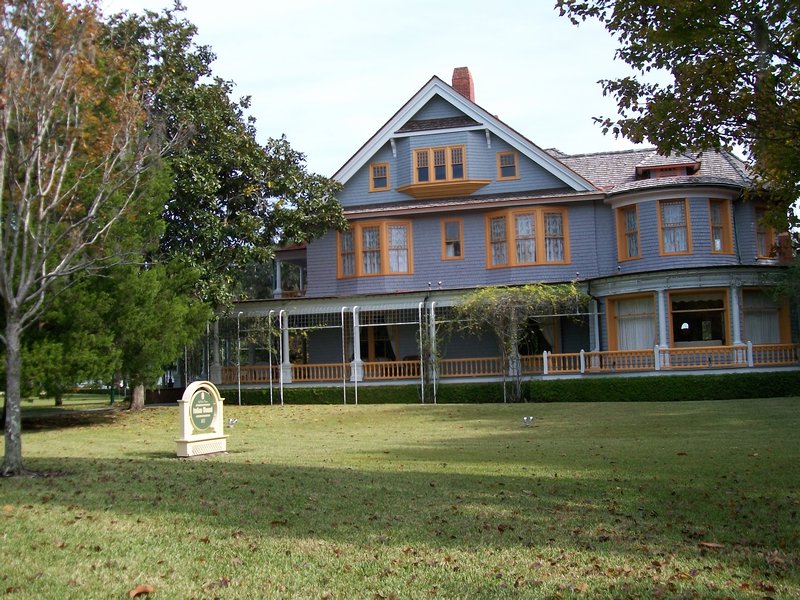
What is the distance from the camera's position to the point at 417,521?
28.6ft

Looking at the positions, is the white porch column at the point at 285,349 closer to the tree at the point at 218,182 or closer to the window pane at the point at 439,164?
the tree at the point at 218,182

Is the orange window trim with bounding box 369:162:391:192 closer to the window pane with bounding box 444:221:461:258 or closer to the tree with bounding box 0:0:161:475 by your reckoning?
the window pane with bounding box 444:221:461:258

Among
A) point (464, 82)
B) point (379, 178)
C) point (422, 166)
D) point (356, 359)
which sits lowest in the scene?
point (356, 359)

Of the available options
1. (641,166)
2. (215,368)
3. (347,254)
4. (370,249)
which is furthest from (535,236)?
(215,368)

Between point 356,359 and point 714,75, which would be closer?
point 714,75

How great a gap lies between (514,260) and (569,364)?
14.1ft

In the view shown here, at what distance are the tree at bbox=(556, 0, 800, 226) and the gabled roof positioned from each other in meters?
19.3

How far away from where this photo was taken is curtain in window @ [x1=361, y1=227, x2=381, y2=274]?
3347 cm

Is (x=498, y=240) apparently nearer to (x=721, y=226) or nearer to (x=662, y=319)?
(x=662, y=319)

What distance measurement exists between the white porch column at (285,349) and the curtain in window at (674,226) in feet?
46.0

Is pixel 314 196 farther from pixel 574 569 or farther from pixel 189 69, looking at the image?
pixel 574 569

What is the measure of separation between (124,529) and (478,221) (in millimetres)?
25685

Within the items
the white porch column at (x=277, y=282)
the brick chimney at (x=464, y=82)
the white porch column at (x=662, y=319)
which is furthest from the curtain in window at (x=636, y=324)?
the white porch column at (x=277, y=282)

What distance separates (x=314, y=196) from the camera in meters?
31.6
